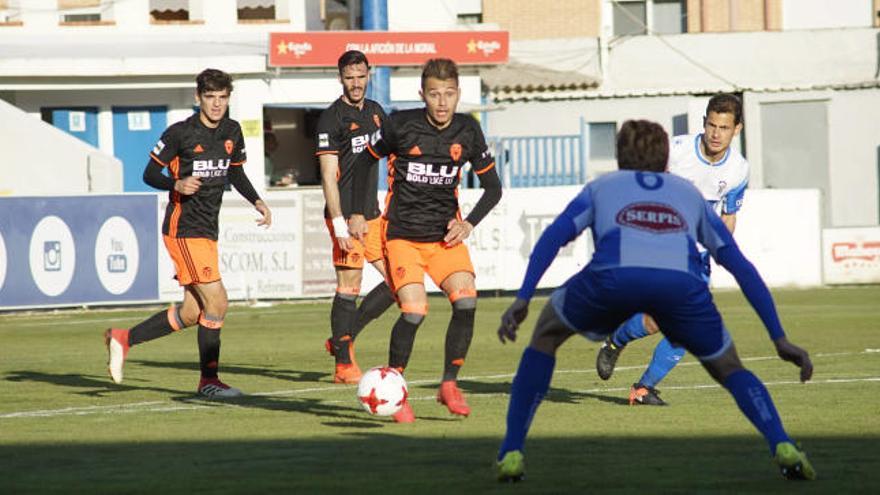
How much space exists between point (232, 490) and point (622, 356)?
9068 mm

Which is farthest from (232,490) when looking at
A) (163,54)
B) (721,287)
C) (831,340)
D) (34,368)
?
(163,54)

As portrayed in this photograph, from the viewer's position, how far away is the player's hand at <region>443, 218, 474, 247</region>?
11.4 m

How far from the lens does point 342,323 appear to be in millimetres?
14367

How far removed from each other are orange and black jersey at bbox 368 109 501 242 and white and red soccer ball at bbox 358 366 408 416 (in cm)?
122

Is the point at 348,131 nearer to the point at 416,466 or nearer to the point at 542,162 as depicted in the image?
the point at 416,466

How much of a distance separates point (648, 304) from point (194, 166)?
5942 mm

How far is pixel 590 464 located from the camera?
8.78 metres

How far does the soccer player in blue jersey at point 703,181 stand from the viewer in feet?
39.0

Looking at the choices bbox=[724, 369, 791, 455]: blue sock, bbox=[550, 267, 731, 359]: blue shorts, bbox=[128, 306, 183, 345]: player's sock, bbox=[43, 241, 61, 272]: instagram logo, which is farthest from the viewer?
bbox=[43, 241, 61, 272]: instagram logo

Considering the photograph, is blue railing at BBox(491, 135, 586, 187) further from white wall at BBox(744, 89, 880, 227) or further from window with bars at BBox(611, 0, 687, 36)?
window with bars at BBox(611, 0, 687, 36)

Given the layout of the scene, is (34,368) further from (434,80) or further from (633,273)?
(633,273)

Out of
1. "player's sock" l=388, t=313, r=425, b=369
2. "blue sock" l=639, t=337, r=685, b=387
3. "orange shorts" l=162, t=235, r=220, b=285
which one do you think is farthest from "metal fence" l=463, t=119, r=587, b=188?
"player's sock" l=388, t=313, r=425, b=369

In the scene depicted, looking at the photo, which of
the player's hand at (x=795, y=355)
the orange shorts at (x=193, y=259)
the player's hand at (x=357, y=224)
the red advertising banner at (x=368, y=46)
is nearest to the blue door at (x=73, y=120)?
the red advertising banner at (x=368, y=46)

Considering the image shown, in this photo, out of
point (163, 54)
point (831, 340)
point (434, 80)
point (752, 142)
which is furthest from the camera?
point (752, 142)
